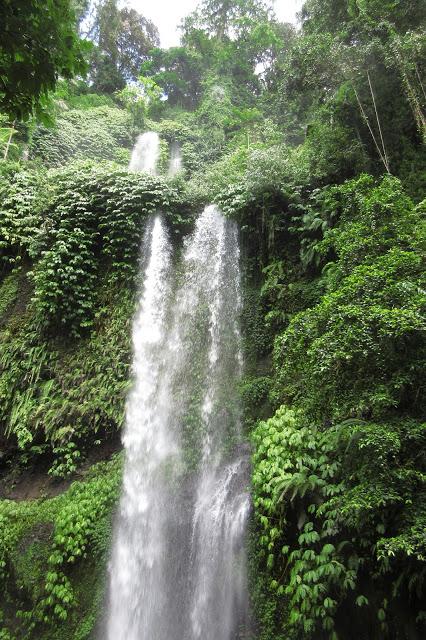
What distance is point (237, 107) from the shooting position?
1962cm

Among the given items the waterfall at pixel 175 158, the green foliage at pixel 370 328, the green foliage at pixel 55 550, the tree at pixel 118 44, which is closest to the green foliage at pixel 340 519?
the green foliage at pixel 370 328

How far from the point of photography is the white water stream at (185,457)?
5133mm

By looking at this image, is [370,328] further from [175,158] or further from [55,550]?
[175,158]

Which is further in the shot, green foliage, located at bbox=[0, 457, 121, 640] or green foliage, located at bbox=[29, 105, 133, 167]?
green foliage, located at bbox=[29, 105, 133, 167]

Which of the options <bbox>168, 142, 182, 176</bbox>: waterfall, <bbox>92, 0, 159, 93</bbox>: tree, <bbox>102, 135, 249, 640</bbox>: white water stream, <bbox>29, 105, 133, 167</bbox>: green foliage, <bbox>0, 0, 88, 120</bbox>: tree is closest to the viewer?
<bbox>0, 0, 88, 120</bbox>: tree

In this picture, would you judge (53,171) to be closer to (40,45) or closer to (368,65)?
(368,65)

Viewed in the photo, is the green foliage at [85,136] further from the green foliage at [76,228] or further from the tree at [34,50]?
the tree at [34,50]

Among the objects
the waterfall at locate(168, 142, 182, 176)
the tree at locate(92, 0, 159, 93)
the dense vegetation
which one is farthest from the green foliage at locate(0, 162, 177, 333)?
the tree at locate(92, 0, 159, 93)

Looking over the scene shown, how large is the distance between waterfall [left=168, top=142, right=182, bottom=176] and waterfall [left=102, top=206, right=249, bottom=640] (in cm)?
857

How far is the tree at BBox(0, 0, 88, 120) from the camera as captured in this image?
9.04 feet

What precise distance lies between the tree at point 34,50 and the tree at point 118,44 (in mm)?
22839

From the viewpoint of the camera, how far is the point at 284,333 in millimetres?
4973

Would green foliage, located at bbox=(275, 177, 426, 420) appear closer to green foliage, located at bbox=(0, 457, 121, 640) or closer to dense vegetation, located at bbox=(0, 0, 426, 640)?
dense vegetation, located at bbox=(0, 0, 426, 640)

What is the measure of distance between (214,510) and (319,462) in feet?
6.29
